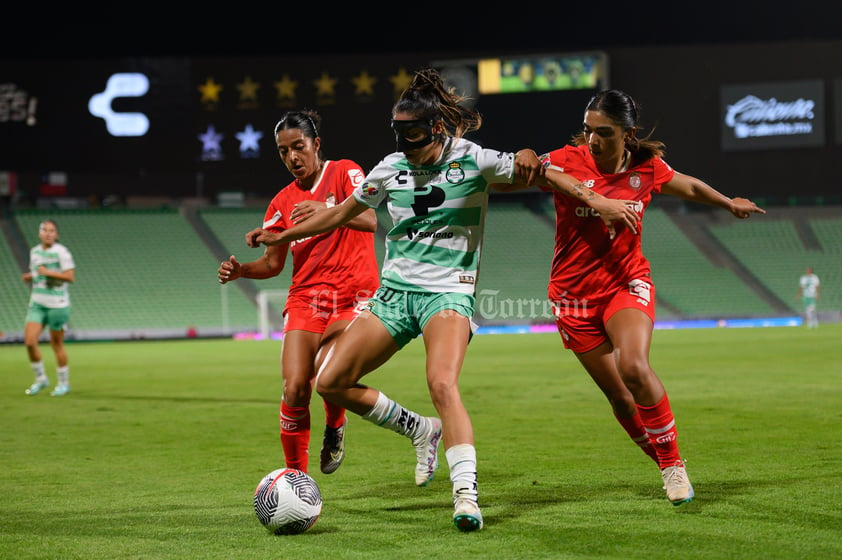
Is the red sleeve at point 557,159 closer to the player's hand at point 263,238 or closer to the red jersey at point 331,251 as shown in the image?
the red jersey at point 331,251

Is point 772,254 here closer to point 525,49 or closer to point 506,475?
point 525,49

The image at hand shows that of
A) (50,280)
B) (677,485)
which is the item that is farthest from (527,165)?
(50,280)

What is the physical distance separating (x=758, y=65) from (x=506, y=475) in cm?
3829

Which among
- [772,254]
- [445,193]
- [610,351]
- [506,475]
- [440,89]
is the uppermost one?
[440,89]

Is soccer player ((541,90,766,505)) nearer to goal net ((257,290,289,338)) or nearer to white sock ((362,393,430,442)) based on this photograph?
white sock ((362,393,430,442))

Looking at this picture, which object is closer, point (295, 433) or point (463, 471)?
point (463, 471)

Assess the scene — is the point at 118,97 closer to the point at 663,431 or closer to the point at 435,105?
the point at 435,105

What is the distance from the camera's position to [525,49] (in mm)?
41312

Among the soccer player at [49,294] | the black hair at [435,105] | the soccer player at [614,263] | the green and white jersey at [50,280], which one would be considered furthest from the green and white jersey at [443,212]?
the green and white jersey at [50,280]

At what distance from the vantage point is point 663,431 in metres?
5.79

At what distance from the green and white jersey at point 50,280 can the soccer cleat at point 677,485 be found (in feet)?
35.6

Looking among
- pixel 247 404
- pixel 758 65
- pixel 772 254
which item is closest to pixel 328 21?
pixel 758 65

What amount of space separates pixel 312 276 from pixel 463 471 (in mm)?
2296

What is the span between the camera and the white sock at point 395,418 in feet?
21.0
